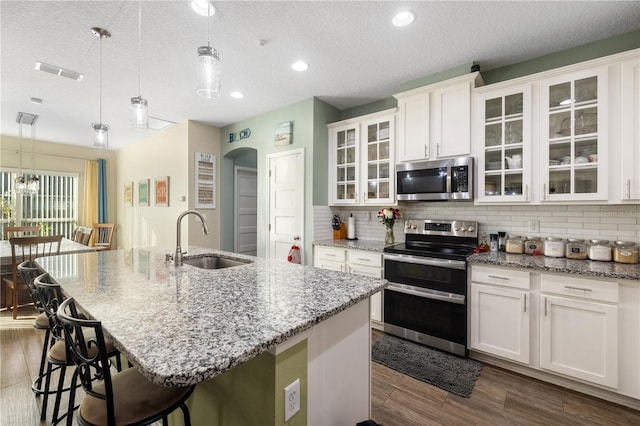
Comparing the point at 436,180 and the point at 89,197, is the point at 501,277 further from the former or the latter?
the point at 89,197

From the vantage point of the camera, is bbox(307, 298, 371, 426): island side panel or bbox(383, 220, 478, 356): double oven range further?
bbox(383, 220, 478, 356): double oven range

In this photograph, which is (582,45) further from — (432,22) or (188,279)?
(188,279)

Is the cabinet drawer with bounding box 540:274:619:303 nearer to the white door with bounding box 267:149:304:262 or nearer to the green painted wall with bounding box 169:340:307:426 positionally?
the green painted wall with bounding box 169:340:307:426

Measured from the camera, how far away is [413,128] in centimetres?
306

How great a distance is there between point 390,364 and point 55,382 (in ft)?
8.54

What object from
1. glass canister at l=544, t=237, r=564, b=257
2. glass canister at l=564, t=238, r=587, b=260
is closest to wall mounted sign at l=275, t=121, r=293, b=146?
glass canister at l=544, t=237, r=564, b=257

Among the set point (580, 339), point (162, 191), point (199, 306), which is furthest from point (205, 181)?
point (580, 339)

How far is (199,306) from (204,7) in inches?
79.7

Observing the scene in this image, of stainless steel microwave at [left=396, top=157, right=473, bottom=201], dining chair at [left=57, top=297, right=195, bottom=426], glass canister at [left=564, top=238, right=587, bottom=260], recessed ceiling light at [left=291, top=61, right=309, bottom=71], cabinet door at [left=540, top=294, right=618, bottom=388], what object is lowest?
cabinet door at [left=540, top=294, right=618, bottom=388]

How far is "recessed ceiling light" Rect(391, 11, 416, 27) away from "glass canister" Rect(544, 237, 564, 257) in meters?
2.16

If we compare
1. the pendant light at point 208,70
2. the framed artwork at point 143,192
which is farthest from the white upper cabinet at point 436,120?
the framed artwork at point 143,192

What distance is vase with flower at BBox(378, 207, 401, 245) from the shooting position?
3367 mm

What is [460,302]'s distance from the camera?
2471mm

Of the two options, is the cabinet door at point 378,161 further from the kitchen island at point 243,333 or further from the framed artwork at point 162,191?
the framed artwork at point 162,191
